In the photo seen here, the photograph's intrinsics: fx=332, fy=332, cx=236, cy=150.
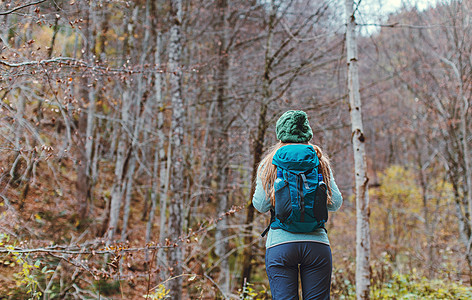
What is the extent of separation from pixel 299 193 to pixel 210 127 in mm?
6387

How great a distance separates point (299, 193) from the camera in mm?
2301

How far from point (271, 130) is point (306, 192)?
426 centimetres

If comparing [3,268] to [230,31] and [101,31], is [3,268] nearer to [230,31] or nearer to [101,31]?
[101,31]

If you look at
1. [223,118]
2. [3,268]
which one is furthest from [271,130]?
[3,268]

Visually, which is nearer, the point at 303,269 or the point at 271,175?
the point at 303,269

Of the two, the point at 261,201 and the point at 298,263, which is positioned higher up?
the point at 261,201

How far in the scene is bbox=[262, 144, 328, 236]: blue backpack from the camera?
2289mm

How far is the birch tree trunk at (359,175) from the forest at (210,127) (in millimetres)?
42

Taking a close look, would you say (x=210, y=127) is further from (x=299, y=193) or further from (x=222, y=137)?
(x=299, y=193)

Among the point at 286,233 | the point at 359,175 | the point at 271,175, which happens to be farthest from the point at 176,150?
the point at 286,233

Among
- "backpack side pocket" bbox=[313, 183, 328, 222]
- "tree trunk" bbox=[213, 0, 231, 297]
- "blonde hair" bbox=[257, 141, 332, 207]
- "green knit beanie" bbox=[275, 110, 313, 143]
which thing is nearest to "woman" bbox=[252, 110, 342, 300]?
"backpack side pocket" bbox=[313, 183, 328, 222]

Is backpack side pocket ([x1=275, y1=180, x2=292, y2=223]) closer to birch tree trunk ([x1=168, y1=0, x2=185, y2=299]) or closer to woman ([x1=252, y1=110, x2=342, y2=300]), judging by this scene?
woman ([x1=252, y1=110, x2=342, y2=300])

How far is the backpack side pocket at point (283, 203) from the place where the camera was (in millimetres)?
2287

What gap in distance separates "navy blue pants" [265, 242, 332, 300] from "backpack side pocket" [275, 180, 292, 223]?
0.22 m
